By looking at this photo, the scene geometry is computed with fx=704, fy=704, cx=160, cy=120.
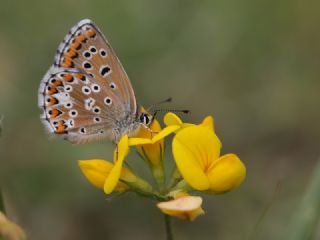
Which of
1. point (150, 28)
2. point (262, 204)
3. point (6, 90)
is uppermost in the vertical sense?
point (150, 28)

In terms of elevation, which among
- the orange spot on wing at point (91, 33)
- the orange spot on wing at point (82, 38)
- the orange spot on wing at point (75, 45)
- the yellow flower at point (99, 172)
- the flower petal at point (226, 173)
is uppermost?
the orange spot on wing at point (91, 33)

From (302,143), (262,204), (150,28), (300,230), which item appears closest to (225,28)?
(150,28)

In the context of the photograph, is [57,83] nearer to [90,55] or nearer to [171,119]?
[90,55]

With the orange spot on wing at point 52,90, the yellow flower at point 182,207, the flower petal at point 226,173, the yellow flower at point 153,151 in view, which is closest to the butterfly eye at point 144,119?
the yellow flower at point 153,151

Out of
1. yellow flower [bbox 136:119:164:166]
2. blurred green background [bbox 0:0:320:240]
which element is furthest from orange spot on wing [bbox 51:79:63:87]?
blurred green background [bbox 0:0:320:240]

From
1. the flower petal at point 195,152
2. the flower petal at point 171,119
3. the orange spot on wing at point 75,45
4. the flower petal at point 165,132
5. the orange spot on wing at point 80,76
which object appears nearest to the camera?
the flower petal at point 195,152

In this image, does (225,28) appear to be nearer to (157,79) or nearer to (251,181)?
(157,79)

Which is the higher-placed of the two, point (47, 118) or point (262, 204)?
point (47, 118)

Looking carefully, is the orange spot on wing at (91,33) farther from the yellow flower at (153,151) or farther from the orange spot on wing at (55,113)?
the yellow flower at (153,151)
